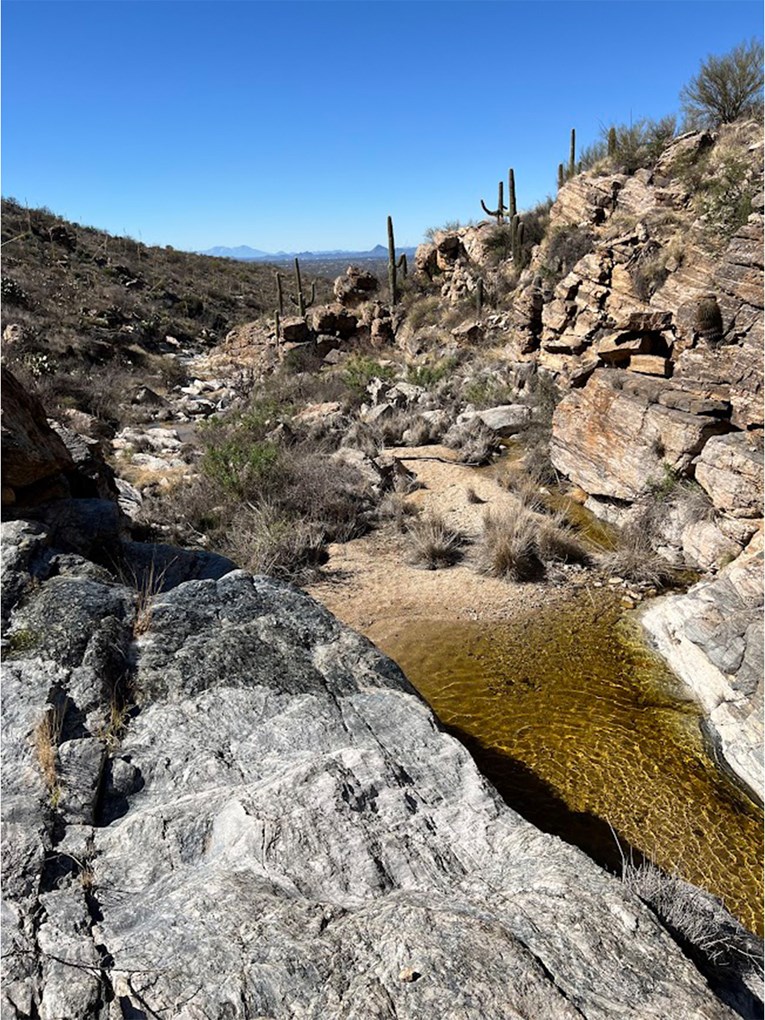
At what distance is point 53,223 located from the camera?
4291cm

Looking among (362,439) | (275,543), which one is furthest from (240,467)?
(362,439)

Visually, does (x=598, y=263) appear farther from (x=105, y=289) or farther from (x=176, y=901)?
(x=105, y=289)

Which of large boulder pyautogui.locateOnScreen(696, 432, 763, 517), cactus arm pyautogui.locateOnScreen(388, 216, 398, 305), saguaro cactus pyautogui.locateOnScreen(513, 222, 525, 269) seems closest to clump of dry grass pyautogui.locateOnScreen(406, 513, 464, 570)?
large boulder pyautogui.locateOnScreen(696, 432, 763, 517)

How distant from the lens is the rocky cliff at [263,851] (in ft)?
6.26

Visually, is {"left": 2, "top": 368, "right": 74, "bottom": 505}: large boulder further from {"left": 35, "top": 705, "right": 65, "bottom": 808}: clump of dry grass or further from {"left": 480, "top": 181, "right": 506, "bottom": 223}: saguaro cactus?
{"left": 480, "top": 181, "right": 506, "bottom": 223}: saguaro cactus

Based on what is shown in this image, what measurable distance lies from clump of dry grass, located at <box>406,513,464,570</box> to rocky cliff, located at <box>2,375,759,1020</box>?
16.6 ft

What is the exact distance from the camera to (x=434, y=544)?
30.0ft

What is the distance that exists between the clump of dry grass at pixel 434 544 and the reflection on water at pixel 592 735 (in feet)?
4.88

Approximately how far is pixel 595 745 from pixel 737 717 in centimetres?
123

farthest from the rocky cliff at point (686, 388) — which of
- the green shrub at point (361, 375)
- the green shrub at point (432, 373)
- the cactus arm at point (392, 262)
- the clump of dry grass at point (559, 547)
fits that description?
the cactus arm at point (392, 262)

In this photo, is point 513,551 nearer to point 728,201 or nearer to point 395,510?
point 395,510

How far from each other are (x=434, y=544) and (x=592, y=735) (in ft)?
12.6

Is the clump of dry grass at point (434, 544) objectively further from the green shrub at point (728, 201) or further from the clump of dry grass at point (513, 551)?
the green shrub at point (728, 201)

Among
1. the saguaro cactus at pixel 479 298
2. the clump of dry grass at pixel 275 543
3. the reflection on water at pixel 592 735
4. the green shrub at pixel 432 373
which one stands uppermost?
the saguaro cactus at pixel 479 298
